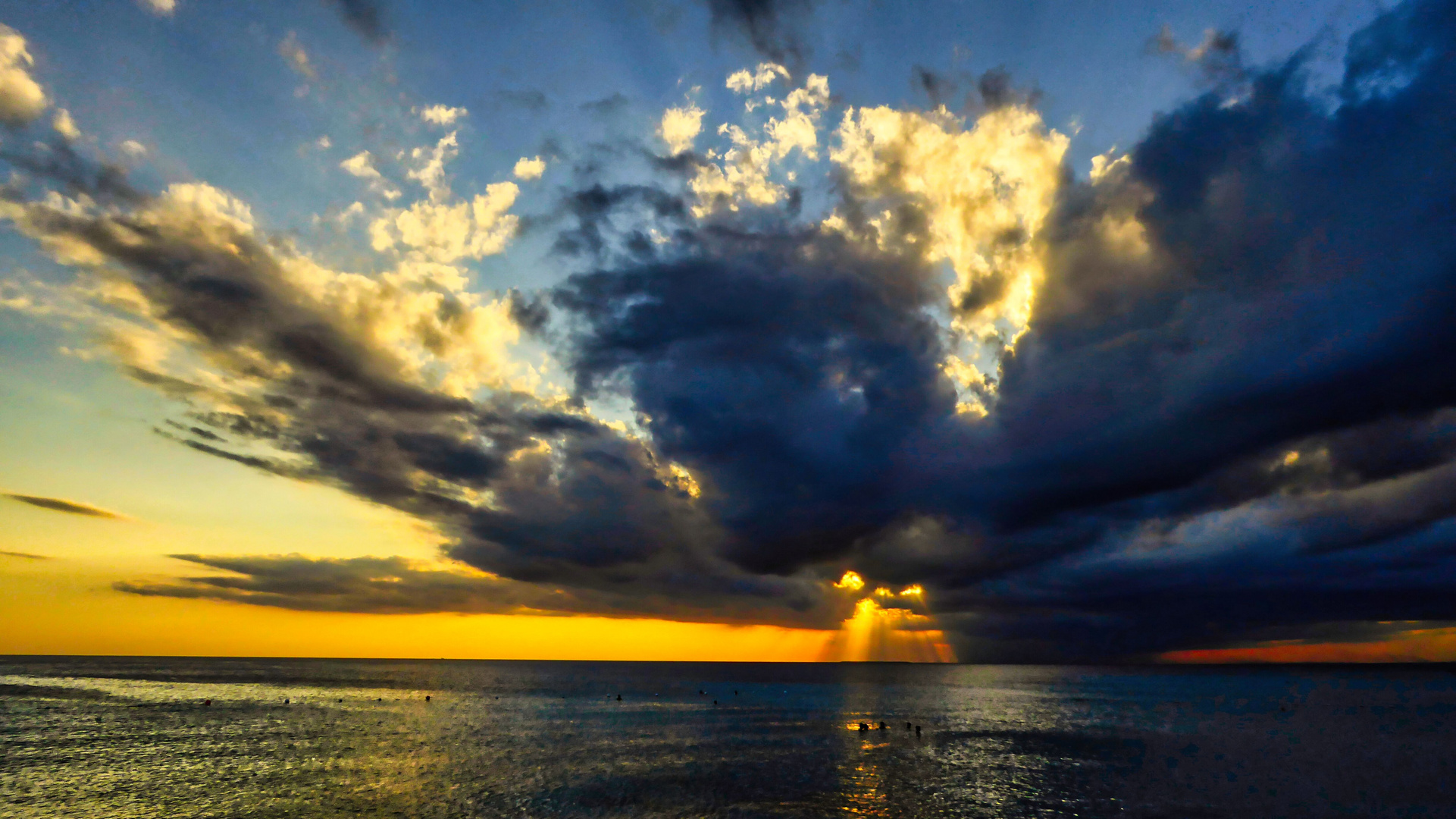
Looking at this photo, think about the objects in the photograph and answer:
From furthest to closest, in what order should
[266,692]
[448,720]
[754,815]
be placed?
[266,692]
[448,720]
[754,815]

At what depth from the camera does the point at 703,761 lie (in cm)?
6981

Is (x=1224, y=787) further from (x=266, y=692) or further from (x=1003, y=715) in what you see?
(x=266, y=692)

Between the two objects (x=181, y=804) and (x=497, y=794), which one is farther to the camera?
(x=497, y=794)

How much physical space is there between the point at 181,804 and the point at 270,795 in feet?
18.1

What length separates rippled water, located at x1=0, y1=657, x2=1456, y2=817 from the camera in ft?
167

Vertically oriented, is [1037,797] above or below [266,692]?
above

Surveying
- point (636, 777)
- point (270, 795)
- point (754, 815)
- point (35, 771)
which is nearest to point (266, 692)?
point (35, 771)

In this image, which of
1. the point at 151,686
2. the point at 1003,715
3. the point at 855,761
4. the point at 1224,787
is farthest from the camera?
the point at 151,686

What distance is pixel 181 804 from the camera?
49.2 metres

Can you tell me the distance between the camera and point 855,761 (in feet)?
231

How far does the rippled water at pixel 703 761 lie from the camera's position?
5075 centimetres

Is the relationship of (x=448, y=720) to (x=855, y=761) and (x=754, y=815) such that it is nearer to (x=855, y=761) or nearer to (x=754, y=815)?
(x=855, y=761)

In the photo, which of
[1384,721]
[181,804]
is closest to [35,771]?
[181,804]

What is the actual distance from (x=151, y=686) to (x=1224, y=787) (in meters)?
239
